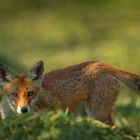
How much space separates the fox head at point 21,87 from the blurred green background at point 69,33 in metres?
5.32

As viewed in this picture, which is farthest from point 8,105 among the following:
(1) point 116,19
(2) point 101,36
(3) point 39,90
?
(1) point 116,19

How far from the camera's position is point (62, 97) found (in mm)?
15328

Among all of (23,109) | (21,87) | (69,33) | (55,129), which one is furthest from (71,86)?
(69,33)

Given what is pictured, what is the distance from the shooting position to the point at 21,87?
47.7 feet

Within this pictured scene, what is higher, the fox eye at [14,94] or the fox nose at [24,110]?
the fox eye at [14,94]

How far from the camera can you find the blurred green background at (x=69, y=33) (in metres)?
26.5

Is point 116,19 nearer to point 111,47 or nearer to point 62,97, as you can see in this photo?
point 111,47

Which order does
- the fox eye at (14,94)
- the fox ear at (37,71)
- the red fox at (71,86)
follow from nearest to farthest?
1. the fox eye at (14,94)
2. the red fox at (71,86)
3. the fox ear at (37,71)

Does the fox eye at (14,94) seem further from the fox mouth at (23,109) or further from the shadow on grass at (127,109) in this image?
the shadow on grass at (127,109)

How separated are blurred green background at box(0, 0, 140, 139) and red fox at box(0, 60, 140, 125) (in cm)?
445

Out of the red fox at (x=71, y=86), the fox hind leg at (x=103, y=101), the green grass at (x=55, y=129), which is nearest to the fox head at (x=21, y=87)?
the red fox at (x=71, y=86)

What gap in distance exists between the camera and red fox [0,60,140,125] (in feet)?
48.2

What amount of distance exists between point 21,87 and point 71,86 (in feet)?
3.85

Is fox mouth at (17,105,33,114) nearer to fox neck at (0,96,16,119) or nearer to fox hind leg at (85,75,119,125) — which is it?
fox neck at (0,96,16,119)
